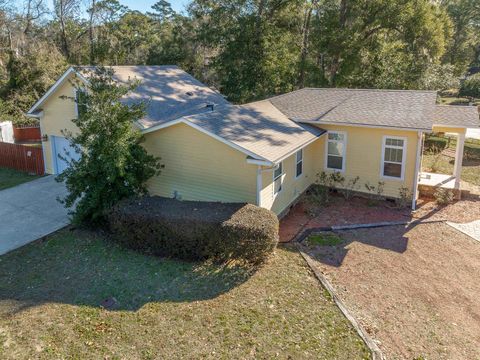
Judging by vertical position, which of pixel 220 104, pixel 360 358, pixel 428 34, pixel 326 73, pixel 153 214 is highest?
pixel 428 34

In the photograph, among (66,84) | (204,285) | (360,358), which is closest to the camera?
(360,358)

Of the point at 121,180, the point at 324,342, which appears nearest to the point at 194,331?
the point at 324,342

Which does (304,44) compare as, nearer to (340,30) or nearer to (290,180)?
(340,30)

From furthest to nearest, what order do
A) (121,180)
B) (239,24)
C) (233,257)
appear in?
(239,24) < (121,180) < (233,257)

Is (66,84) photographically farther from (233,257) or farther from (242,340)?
(242,340)

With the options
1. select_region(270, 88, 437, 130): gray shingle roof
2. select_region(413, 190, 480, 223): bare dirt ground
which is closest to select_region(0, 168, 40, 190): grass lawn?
select_region(270, 88, 437, 130): gray shingle roof

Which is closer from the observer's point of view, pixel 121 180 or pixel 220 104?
pixel 121 180
